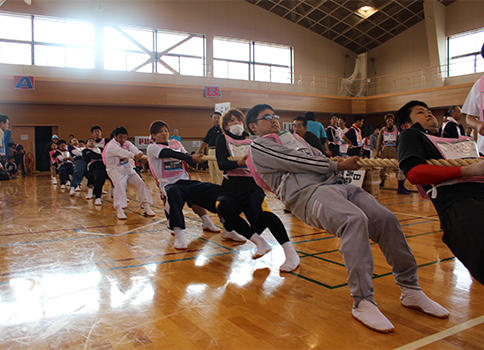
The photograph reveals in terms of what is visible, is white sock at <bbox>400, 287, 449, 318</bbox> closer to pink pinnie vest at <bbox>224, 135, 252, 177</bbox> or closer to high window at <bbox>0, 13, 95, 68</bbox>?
pink pinnie vest at <bbox>224, 135, 252, 177</bbox>

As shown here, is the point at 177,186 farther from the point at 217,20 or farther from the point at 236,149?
the point at 217,20

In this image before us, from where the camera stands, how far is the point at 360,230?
7.09 ft

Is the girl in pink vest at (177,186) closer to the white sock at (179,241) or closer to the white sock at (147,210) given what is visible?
the white sock at (179,241)

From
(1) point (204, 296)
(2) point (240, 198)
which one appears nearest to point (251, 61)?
(2) point (240, 198)

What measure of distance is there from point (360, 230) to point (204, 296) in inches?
44.7

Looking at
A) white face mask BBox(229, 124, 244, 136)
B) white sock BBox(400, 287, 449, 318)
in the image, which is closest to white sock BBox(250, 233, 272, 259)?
white face mask BBox(229, 124, 244, 136)

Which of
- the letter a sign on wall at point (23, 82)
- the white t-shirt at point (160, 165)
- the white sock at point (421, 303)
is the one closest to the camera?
the white sock at point (421, 303)

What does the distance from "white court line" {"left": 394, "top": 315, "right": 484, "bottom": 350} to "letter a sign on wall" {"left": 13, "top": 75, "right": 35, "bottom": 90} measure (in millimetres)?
16260

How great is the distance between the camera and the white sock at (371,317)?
208cm

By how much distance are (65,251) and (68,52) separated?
14772mm

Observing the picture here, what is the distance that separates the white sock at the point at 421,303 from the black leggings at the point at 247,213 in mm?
1294

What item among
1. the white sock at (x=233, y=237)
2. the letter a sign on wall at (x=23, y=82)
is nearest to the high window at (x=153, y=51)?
the letter a sign on wall at (x=23, y=82)

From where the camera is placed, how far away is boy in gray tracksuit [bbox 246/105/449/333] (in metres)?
2.16

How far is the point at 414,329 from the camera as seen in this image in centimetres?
211
